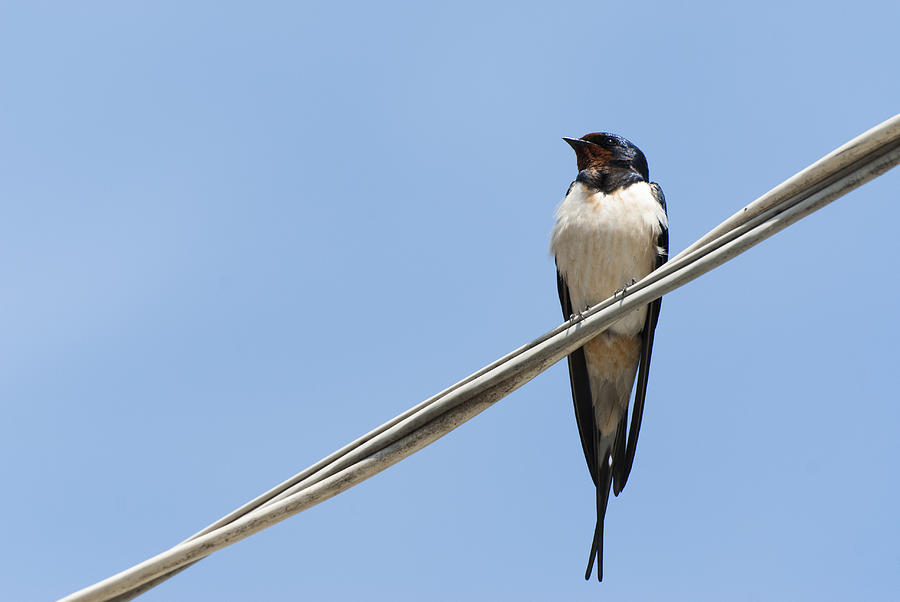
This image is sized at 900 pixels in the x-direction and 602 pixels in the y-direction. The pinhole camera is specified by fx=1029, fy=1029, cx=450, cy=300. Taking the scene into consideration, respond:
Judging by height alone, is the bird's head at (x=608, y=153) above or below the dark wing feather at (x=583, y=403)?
above

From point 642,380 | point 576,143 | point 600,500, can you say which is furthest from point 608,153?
point 600,500

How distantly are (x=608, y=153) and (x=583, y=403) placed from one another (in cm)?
141

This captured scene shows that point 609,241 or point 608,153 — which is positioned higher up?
point 608,153

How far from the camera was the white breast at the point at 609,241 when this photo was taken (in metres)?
5.14

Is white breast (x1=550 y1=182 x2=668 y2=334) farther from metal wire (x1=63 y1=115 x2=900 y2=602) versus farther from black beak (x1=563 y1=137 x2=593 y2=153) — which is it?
metal wire (x1=63 y1=115 x2=900 y2=602)

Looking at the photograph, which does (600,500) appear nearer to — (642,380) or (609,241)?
(642,380)

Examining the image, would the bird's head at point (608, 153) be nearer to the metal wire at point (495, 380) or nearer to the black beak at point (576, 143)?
the black beak at point (576, 143)

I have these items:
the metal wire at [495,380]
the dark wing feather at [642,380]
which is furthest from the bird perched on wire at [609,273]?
the metal wire at [495,380]

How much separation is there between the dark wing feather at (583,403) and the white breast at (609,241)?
0.24m

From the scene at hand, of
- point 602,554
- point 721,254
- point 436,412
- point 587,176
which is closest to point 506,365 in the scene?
point 436,412

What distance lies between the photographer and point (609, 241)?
513 cm

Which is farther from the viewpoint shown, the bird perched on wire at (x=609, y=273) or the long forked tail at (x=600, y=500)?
the bird perched on wire at (x=609, y=273)

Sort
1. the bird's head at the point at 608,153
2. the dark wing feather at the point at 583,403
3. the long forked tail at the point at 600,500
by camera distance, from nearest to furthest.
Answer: the long forked tail at the point at 600,500
the dark wing feather at the point at 583,403
the bird's head at the point at 608,153

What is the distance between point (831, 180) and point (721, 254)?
32 cm
